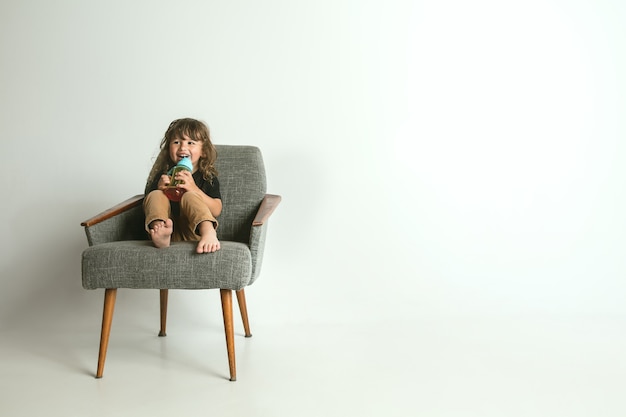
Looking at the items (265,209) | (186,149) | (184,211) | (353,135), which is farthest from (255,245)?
(353,135)

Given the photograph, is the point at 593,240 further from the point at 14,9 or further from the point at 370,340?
the point at 14,9

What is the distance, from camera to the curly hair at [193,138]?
2.68m

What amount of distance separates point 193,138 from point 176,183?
0.77 feet

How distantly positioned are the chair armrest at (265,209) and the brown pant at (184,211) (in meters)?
0.16

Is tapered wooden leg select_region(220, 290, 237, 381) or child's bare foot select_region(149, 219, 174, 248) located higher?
child's bare foot select_region(149, 219, 174, 248)

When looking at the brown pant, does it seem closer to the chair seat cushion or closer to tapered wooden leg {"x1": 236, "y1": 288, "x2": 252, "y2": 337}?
the chair seat cushion

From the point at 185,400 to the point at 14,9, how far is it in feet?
6.52

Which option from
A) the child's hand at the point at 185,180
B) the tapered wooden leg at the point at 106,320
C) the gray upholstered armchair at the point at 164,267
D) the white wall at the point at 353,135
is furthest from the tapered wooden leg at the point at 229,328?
the white wall at the point at 353,135

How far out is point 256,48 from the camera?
3059 millimetres

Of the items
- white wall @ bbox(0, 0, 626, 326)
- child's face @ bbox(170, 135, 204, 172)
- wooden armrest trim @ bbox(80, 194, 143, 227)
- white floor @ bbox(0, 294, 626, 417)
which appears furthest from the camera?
white wall @ bbox(0, 0, 626, 326)

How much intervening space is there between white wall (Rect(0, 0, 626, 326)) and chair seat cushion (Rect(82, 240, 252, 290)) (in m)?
0.88

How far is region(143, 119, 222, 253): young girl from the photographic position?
2.32 meters

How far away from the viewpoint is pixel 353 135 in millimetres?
3094

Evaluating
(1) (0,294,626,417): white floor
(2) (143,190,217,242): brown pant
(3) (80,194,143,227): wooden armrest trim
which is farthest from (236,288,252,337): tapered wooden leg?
(3) (80,194,143,227): wooden armrest trim
